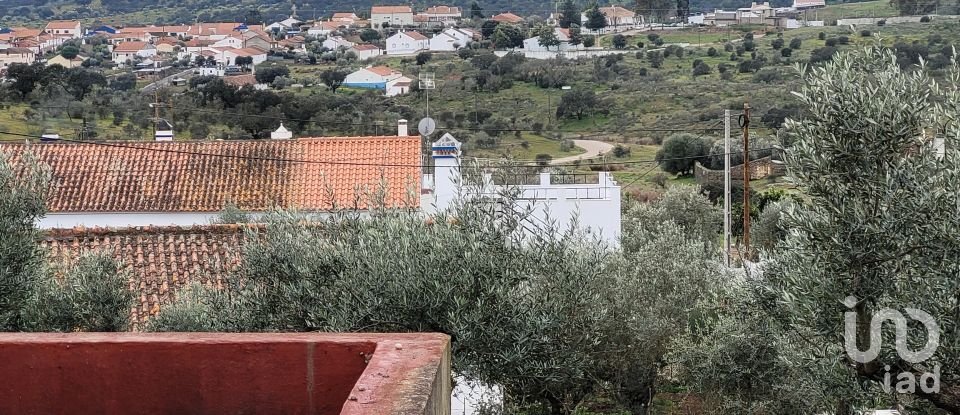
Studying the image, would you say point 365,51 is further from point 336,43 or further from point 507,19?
point 507,19

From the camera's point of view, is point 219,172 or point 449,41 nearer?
point 219,172

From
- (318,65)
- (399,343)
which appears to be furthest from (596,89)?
(399,343)

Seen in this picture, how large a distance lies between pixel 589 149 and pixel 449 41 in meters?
41.9

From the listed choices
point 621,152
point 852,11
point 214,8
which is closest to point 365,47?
point 852,11

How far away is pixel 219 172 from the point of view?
22.2m

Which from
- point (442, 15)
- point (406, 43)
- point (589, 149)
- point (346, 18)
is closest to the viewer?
point (589, 149)

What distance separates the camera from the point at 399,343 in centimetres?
523

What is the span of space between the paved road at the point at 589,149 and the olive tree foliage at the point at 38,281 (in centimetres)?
3234

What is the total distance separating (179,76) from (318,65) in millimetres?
14189

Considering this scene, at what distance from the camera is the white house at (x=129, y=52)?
8431 centimetres

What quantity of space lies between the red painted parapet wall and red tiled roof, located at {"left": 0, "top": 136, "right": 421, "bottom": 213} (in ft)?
49.2

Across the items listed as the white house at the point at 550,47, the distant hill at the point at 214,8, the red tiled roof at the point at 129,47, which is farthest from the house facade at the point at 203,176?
the distant hill at the point at 214,8

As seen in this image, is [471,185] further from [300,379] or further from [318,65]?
[318,65]

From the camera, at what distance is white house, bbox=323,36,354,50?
92.9 metres
